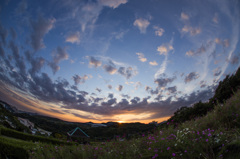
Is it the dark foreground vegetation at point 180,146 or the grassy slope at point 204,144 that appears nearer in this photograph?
the grassy slope at point 204,144

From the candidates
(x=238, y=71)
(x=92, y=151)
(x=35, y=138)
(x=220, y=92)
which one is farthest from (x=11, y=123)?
(x=238, y=71)

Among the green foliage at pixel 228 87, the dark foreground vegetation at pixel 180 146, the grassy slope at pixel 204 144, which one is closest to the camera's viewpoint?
the grassy slope at pixel 204 144

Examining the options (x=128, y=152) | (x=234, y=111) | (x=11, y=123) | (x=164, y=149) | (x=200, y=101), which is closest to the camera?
(x=164, y=149)

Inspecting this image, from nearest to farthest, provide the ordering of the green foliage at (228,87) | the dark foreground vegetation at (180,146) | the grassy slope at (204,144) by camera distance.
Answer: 1. the grassy slope at (204,144)
2. the dark foreground vegetation at (180,146)
3. the green foliage at (228,87)

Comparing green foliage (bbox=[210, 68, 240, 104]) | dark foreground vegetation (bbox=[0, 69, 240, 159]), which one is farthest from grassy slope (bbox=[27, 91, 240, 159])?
green foliage (bbox=[210, 68, 240, 104])

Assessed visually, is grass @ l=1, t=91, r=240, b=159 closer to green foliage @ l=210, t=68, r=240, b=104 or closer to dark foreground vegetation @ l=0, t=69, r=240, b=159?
dark foreground vegetation @ l=0, t=69, r=240, b=159

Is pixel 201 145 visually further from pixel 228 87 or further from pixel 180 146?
pixel 228 87

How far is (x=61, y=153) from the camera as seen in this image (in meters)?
5.01

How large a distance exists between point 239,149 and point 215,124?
9.25 ft

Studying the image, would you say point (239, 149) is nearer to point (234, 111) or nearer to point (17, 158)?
point (234, 111)

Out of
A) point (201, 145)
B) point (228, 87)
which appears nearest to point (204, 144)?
point (201, 145)

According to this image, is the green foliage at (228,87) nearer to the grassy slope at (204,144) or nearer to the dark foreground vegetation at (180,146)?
the dark foreground vegetation at (180,146)

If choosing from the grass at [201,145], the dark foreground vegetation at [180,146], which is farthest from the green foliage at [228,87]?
the grass at [201,145]

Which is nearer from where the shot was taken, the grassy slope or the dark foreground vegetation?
the grassy slope
